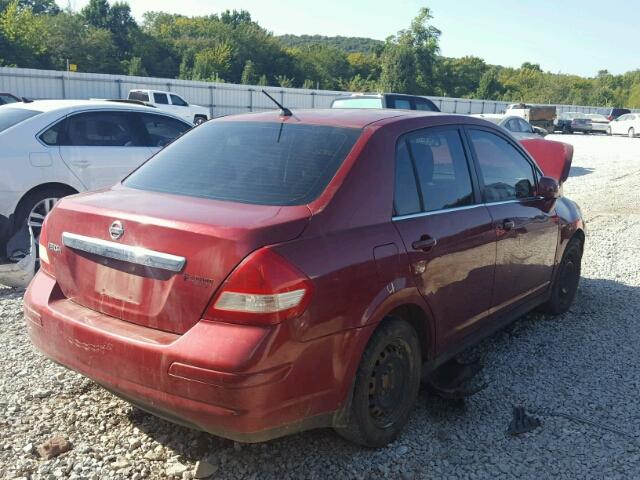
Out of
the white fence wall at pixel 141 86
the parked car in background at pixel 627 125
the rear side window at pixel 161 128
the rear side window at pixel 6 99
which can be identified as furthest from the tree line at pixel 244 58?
the rear side window at pixel 161 128

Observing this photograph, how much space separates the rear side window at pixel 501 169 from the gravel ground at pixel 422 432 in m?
1.19

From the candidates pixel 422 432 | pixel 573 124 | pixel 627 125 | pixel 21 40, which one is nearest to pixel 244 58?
pixel 21 40

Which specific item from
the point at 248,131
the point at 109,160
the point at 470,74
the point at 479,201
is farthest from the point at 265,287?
the point at 470,74

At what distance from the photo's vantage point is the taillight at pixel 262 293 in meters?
2.55

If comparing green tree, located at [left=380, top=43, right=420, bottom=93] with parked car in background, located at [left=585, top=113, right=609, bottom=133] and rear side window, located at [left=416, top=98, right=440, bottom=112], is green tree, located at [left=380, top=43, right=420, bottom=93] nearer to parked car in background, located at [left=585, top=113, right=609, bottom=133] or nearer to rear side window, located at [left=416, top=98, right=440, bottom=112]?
parked car in background, located at [left=585, top=113, right=609, bottom=133]

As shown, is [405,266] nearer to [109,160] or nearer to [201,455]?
[201,455]

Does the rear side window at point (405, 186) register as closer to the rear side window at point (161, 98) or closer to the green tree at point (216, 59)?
the rear side window at point (161, 98)

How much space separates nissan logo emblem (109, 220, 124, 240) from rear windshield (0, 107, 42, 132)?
435cm

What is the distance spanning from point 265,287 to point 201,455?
114 centimetres

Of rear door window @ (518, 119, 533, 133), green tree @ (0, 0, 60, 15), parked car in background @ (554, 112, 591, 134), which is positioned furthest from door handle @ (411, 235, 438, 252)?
green tree @ (0, 0, 60, 15)

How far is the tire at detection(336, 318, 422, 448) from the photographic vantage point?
303cm

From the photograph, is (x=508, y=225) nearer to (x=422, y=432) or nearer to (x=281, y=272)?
(x=422, y=432)

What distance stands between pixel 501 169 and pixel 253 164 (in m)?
2.00

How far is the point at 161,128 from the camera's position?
25.6 feet
